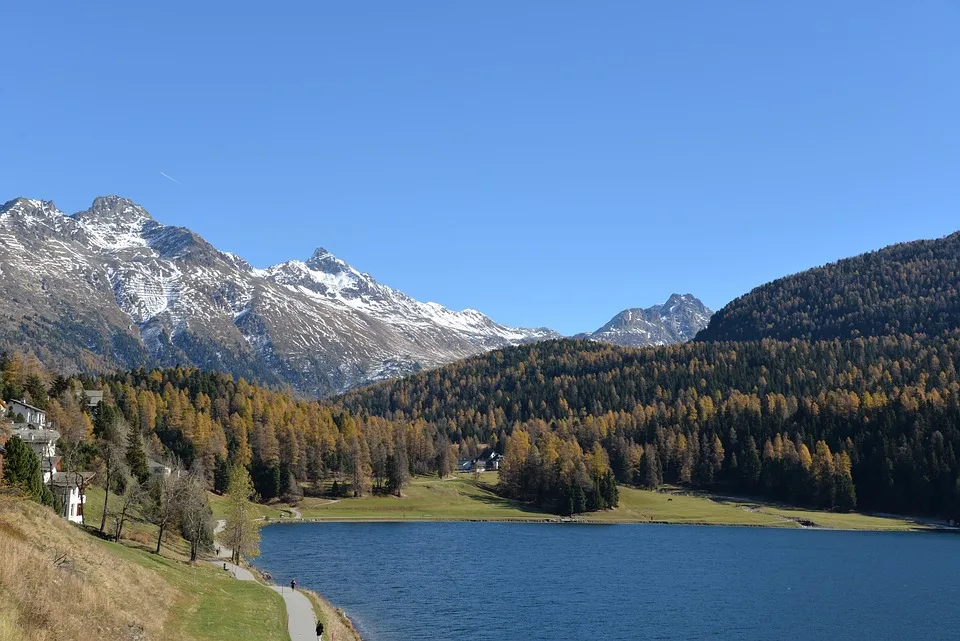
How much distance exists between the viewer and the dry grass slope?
3388 cm

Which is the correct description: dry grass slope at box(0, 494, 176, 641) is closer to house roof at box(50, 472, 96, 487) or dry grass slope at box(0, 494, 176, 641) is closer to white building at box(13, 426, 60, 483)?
house roof at box(50, 472, 96, 487)

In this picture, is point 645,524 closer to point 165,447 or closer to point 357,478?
point 357,478

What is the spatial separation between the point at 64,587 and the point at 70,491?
44.6m

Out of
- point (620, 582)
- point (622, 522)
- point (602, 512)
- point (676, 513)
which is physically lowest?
point (620, 582)

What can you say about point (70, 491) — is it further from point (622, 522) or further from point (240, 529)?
point (622, 522)

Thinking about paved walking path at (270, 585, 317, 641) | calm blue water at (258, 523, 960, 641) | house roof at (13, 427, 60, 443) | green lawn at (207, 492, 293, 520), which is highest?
house roof at (13, 427, 60, 443)

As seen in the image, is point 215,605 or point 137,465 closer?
point 215,605

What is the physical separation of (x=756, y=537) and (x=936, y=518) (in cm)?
5766

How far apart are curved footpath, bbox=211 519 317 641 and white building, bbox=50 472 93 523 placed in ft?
48.0

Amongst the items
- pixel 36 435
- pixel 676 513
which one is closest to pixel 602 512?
pixel 676 513

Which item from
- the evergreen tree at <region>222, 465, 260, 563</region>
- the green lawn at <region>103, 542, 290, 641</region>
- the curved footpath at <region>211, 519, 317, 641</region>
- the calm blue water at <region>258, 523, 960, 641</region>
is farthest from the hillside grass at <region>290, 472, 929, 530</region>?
the green lawn at <region>103, 542, 290, 641</region>

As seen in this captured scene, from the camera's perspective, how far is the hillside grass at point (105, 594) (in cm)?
3509

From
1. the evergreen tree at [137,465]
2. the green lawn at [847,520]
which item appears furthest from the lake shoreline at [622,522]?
the evergreen tree at [137,465]

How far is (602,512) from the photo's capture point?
182 metres
